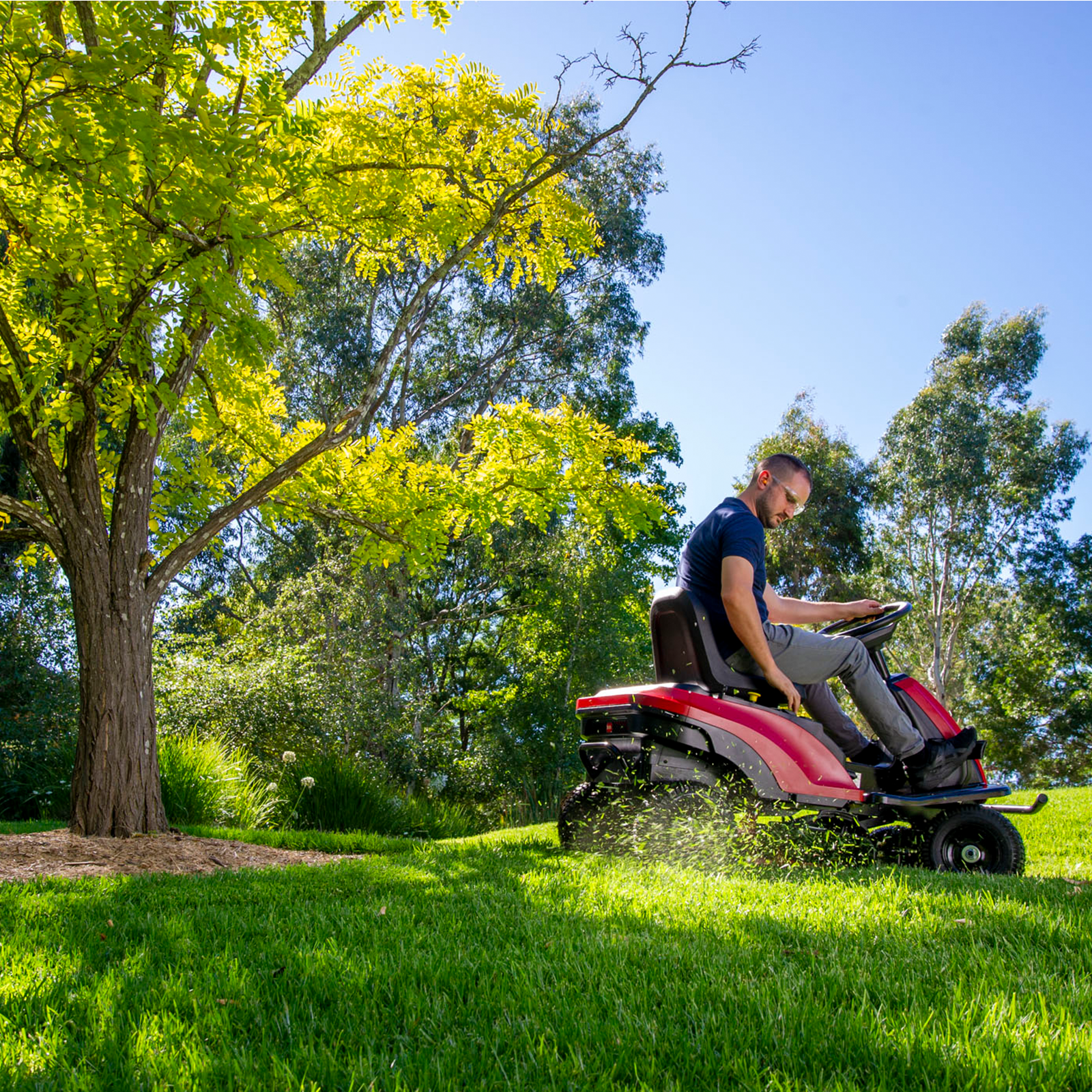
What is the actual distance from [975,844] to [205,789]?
677cm

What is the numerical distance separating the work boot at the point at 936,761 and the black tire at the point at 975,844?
0.76 ft

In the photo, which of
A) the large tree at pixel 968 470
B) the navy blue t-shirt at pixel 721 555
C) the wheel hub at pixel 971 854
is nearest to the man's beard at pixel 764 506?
the navy blue t-shirt at pixel 721 555

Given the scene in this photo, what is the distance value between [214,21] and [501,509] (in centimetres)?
421

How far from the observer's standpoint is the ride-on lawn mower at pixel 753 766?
3.95 m

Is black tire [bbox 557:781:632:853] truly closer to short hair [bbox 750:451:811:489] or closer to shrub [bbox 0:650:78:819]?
short hair [bbox 750:451:811:489]

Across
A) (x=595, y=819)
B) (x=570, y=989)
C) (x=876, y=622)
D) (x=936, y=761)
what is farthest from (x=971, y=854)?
(x=570, y=989)

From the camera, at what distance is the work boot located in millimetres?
4133

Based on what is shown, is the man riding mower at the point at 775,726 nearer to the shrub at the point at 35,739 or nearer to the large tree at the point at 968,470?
the shrub at the point at 35,739

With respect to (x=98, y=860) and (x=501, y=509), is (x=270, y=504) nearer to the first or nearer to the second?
(x=501, y=509)

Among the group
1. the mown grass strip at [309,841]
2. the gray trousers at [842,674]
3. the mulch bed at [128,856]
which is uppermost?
the gray trousers at [842,674]

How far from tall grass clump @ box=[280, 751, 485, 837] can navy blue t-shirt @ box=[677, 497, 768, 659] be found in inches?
233

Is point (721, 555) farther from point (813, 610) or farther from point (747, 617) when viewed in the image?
point (813, 610)

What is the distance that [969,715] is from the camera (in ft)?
95.7

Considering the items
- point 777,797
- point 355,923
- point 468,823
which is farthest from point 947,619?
point 355,923
